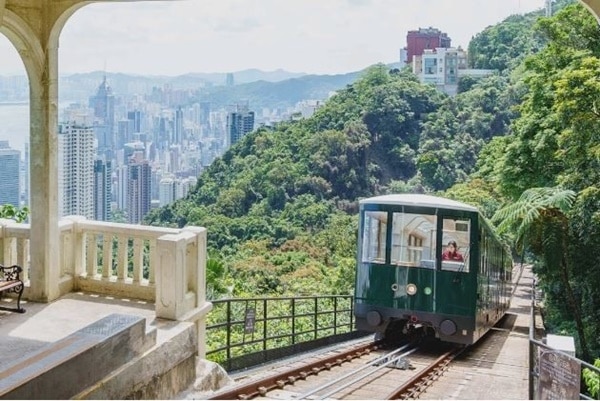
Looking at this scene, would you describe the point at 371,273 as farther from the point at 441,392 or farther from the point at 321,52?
the point at 321,52

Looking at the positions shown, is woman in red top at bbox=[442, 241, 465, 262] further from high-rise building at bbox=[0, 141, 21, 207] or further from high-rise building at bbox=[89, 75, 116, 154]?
high-rise building at bbox=[89, 75, 116, 154]

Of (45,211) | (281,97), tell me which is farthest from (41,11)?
(281,97)

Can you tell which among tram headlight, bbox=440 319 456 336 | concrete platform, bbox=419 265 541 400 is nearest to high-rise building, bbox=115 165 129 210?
concrete platform, bbox=419 265 541 400

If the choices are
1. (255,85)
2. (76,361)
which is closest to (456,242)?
(76,361)

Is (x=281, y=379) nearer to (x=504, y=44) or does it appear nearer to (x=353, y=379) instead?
(x=353, y=379)

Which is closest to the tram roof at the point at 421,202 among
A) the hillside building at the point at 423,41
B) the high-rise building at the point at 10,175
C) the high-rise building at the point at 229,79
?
→ the high-rise building at the point at 10,175

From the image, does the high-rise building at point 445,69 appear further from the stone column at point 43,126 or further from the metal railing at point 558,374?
the metal railing at point 558,374
